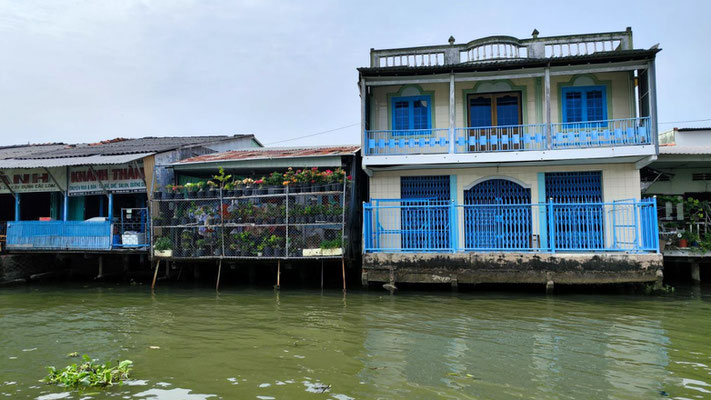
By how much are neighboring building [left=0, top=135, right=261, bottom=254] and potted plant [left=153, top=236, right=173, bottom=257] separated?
95 cm

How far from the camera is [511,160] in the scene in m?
12.3

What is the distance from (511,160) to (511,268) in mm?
3245

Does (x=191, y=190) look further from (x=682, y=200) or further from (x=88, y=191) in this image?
(x=682, y=200)

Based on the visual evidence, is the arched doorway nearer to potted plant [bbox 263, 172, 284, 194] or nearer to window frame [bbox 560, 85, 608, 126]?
window frame [bbox 560, 85, 608, 126]

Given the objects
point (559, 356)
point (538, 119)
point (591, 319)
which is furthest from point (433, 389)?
point (538, 119)

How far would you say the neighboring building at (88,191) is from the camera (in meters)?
13.5

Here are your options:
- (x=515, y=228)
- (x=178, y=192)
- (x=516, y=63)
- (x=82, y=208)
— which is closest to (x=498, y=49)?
(x=516, y=63)

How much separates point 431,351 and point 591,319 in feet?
12.4

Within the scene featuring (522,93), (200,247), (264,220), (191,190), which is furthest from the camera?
(522,93)

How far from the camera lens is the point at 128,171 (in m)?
14.3

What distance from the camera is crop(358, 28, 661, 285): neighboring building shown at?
10672mm

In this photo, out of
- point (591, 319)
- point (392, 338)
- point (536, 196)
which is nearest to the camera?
point (392, 338)

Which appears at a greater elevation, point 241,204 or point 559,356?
point 241,204

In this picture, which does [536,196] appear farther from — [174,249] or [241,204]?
[174,249]
